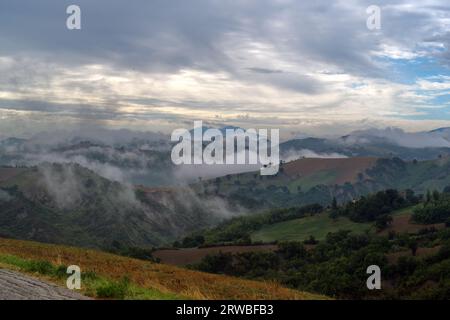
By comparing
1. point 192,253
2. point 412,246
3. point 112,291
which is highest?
point 112,291

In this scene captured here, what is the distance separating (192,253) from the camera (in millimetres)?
187125

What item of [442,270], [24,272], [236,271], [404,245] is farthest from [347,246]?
[24,272]

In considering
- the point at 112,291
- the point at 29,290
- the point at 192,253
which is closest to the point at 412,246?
the point at 192,253

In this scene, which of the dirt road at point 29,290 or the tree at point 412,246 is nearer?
the dirt road at point 29,290

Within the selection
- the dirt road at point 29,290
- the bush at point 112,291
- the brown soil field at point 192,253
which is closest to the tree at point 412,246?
the brown soil field at point 192,253

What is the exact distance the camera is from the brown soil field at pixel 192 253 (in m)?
176

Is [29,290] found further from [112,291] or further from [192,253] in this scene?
[192,253]

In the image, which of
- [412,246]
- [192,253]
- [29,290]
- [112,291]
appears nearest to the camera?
[112,291]

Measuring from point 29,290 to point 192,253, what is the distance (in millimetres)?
173803

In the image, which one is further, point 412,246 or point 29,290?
point 412,246

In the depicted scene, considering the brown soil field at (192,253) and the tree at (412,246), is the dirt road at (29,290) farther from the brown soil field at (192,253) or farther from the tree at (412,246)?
the brown soil field at (192,253)

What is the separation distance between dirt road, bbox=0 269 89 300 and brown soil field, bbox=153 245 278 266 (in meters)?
157

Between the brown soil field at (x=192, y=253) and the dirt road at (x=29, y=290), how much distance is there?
15697cm

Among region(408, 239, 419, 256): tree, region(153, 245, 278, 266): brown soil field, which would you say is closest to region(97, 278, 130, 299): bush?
region(408, 239, 419, 256): tree
